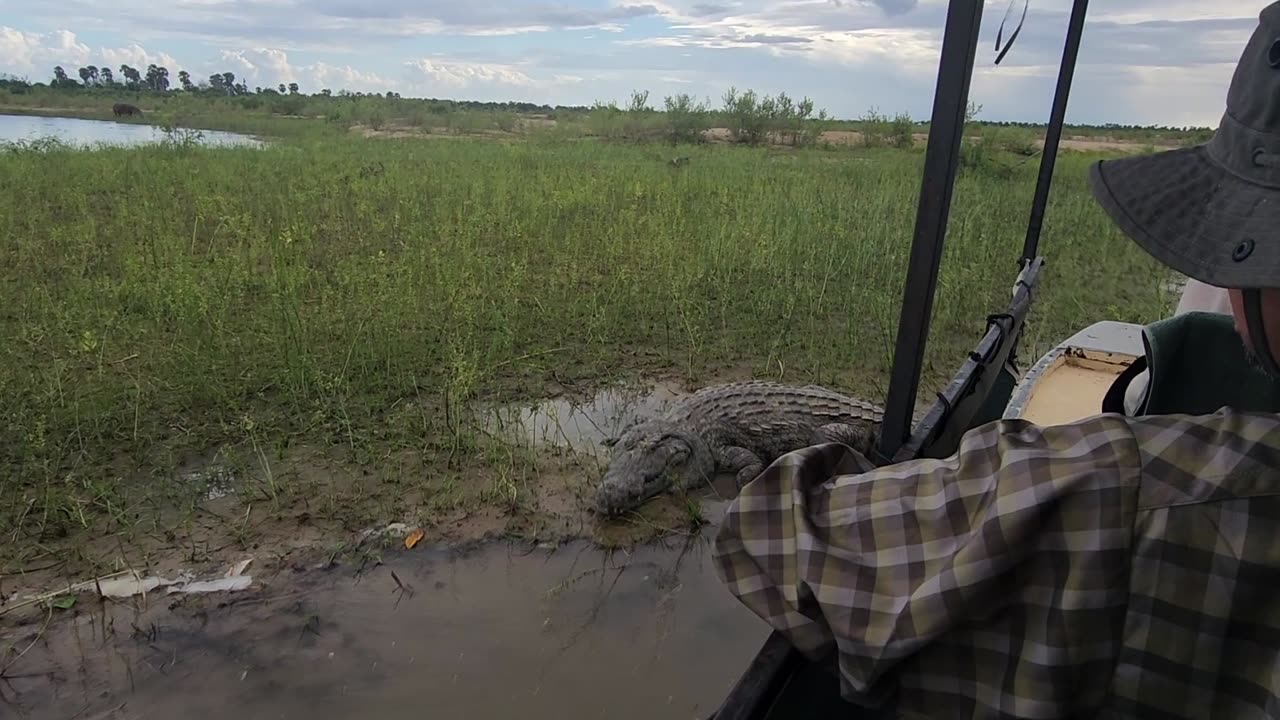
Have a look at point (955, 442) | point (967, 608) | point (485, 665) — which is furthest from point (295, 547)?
point (967, 608)

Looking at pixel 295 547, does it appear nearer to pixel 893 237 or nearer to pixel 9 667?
pixel 9 667

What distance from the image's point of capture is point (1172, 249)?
0.81 metres

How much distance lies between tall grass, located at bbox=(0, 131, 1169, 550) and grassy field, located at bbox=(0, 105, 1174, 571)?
21mm

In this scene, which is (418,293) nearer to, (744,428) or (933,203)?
(744,428)

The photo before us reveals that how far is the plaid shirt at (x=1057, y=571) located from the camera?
2.28 ft

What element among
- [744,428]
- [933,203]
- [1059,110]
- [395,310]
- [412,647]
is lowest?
[412,647]

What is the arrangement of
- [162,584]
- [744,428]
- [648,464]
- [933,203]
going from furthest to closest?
[744,428] → [648,464] → [162,584] → [933,203]

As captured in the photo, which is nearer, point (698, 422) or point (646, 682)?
point (646, 682)

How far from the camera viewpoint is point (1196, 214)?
80 centimetres

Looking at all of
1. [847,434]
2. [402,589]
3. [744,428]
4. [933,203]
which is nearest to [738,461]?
[744,428]

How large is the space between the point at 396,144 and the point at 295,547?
40.1ft

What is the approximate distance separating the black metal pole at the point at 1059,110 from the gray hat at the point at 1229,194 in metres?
2.33

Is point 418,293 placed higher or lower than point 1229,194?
lower

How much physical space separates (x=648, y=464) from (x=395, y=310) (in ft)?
6.73
